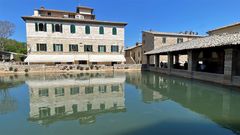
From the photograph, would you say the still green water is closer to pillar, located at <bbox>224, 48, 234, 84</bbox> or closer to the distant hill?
pillar, located at <bbox>224, 48, 234, 84</bbox>

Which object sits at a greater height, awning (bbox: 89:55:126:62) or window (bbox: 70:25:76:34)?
window (bbox: 70:25:76:34)

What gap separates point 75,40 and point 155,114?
991 inches

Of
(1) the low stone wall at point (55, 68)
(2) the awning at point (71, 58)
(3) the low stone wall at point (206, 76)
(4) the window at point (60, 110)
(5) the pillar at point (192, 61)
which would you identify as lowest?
(4) the window at point (60, 110)

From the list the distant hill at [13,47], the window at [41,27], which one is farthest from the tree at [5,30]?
the window at [41,27]

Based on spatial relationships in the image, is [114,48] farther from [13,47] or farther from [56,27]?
[13,47]

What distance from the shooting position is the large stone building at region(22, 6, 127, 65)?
27.0 metres

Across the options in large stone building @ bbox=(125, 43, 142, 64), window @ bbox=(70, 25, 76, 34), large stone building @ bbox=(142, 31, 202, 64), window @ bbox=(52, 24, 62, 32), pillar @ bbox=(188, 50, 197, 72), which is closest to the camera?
pillar @ bbox=(188, 50, 197, 72)

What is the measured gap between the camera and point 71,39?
1133 inches

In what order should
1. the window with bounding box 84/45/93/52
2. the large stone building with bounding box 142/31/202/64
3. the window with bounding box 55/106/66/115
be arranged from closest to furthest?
1. the window with bounding box 55/106/66/115
2. the window with bounding box 84/45/93/52
3. the large stone building with bounding box 142/31/202/64

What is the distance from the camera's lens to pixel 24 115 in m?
6.49

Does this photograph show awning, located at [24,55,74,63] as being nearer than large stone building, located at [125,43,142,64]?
Yes

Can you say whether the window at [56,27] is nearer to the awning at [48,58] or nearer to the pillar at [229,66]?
the awning at [48,58]

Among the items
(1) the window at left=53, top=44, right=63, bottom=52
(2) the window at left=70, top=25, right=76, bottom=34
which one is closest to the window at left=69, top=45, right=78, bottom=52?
(1) the window at left=53, top=44, right=63, bottom=52

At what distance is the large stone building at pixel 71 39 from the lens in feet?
88.6
